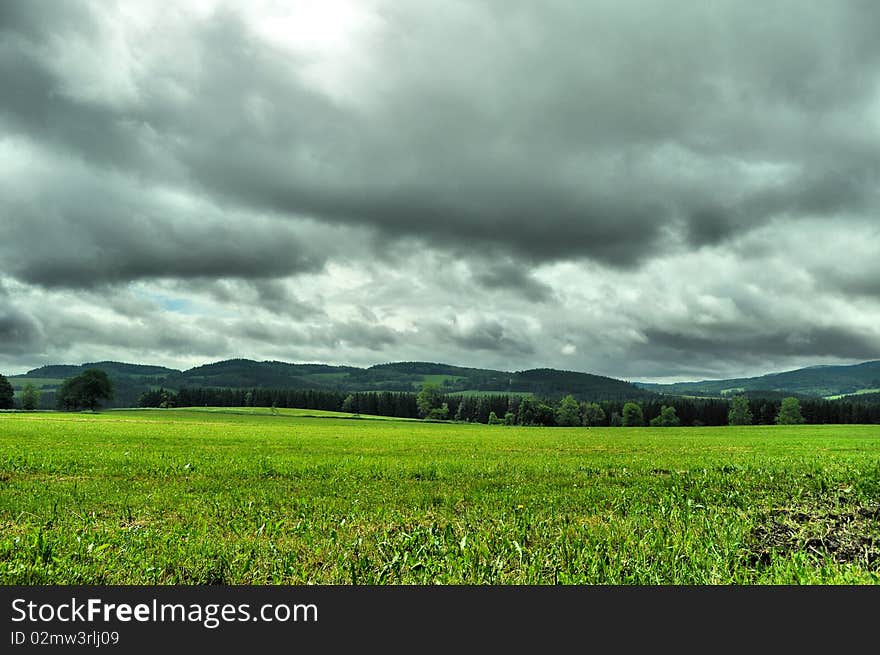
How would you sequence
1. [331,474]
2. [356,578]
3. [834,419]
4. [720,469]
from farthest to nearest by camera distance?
1. [834,419]
2. [720,469]
3. [331,474]
4. [356,578]

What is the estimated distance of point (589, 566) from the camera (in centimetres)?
805

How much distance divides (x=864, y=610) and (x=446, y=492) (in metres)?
9.52

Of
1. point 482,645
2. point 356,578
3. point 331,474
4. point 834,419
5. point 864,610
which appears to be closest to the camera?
point 482,645

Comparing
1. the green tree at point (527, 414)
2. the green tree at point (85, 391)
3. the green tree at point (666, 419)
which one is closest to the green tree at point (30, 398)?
the green tree at point (85, 391)

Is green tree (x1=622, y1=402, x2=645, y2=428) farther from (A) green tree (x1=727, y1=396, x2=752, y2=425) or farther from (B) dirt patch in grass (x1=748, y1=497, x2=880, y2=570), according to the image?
(B) dirt patch in grass (x1=748, y1=497, x2=880, y2=570)

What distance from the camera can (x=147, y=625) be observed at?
18.2ft

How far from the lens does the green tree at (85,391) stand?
5856 inches

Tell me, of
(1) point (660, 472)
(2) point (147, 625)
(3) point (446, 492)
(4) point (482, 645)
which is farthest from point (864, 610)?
(1) point (660, 472)

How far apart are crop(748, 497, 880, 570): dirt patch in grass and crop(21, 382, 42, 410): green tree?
200 meters

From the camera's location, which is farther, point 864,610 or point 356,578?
point 356,578

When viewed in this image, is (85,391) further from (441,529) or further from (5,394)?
(441,529)

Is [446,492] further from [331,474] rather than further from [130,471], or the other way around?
[130,471]

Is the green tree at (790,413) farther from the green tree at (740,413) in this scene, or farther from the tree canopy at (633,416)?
the tree canopy at (633,416)

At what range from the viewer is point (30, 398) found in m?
170
